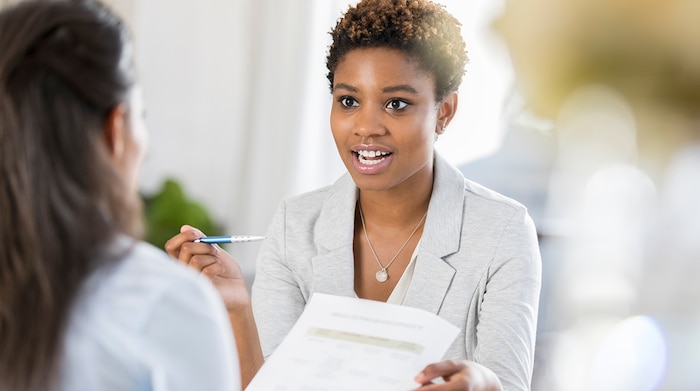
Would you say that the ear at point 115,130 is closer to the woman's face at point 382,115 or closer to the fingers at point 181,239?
the fingers at point 181,239

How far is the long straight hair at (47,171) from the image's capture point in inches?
27.4

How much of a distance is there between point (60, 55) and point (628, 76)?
557 mm

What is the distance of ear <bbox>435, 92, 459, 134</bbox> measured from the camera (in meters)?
1.60

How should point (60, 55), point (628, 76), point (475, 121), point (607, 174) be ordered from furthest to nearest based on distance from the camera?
point (475, 121), point (607, 174), point (60, 55), point (628, 76)

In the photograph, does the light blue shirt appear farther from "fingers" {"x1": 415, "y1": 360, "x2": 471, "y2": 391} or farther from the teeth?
the teeth

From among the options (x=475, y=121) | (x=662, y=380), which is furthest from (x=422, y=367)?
(x=475, y=121)

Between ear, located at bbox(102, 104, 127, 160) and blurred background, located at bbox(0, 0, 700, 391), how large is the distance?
18.9 inches

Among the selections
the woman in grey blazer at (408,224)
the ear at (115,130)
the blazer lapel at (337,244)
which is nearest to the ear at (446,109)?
the woman in grey blazer at (408,224)

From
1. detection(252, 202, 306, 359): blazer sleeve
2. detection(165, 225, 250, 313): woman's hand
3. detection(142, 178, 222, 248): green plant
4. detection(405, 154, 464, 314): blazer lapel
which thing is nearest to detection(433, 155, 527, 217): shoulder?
detection(405, 154, 464, 314): blazer lapel

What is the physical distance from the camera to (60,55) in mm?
701

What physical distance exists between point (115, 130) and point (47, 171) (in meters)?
0.08

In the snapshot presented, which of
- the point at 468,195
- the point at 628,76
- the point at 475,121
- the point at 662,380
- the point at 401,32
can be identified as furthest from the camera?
the point at 475,121

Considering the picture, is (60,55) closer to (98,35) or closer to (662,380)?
(98,35)

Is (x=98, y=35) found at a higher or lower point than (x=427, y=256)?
higher
